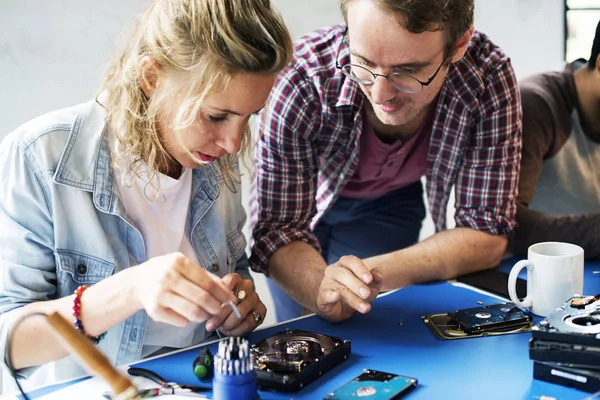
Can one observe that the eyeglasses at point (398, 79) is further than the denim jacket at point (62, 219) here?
Yes

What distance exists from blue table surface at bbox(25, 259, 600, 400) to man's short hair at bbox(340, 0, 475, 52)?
58 cm

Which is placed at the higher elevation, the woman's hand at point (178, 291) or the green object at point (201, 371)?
the woman's hand at point (178, 291)

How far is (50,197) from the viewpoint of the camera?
4.21 feet

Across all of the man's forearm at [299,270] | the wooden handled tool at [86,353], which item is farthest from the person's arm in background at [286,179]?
the wooden handled tool at [86,353]

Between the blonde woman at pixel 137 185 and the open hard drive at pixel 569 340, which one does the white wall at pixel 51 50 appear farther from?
the open hard drive at pixel 569 340

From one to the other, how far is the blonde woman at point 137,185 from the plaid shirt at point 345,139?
276 millimetres

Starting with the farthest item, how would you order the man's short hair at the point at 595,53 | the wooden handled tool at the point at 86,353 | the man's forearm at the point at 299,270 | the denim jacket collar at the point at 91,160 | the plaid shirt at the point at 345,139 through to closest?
the man's short hair at the point at 595,53, the plaid shirt at the point at 345,139, the man's forearm at the point at 299,270, the denim jacket collar at the point at 91,160, the wooden handled tool at the point at 86,353

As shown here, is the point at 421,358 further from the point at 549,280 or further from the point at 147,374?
the point at 147,374

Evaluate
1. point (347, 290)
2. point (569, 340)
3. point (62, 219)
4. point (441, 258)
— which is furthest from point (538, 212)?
point (62, 219)

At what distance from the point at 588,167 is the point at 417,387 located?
4.19 ft

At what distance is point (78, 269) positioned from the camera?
1.33m

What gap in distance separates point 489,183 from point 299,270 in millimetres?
Answer: 549

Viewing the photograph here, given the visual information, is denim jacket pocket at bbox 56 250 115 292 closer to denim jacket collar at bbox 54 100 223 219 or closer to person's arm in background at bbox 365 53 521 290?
denim jacket collar at bbox 54 100 223 219

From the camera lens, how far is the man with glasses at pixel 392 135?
1.53 meters
